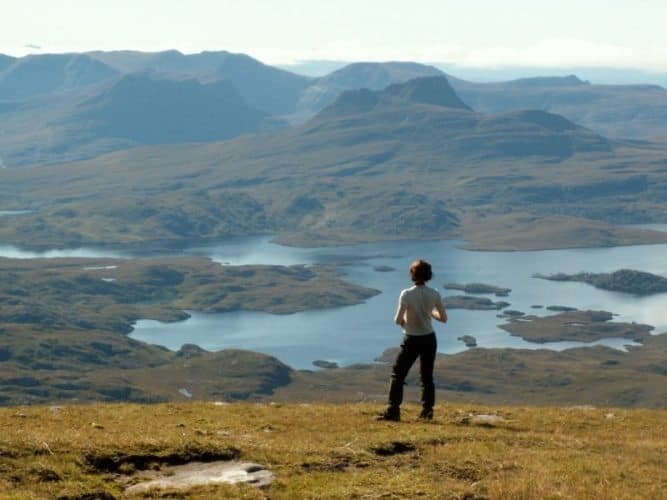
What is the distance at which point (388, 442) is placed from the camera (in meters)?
23.3

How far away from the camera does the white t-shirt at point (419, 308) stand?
2605 centimetres

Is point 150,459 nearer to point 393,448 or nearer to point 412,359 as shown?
point 393,448

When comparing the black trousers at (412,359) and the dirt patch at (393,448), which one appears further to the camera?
the black trousers at (412,359)

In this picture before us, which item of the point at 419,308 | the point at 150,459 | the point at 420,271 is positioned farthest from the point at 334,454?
the point at 420,271

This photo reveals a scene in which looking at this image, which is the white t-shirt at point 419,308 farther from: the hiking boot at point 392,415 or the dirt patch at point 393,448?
the dirt patch at point 393,448

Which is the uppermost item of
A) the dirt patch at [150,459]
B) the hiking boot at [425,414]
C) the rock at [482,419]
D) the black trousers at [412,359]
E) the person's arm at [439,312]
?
the person's arm at [439,312]

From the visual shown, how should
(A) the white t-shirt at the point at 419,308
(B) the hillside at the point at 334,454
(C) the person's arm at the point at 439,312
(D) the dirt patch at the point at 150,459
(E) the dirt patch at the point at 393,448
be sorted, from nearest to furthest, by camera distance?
(B) the hillside at the point at 334,454, (D) the dirt patch at the point at 150,459, (E) the dirt patch at the point at 393,448, (C) the person's arm at the point at 439,312, (A) the white t-shirt at the point at 419,308

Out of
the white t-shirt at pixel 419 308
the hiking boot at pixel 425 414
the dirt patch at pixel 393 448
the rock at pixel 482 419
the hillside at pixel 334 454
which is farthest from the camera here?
the rock at pixel 482 419

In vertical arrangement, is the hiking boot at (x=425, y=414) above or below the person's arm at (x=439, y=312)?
below

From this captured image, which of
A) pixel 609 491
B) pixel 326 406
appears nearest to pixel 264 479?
pixel 609 491


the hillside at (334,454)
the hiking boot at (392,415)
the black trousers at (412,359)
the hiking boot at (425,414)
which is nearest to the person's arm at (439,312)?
the black trousers at (412,359)

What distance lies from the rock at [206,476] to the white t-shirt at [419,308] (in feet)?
22.1

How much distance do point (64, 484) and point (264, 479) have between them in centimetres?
386

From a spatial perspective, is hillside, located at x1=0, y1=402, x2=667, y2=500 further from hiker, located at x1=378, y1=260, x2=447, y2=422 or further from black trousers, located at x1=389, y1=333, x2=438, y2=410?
hiker, located at x1=378, y1=260, x2=447, y2=422
